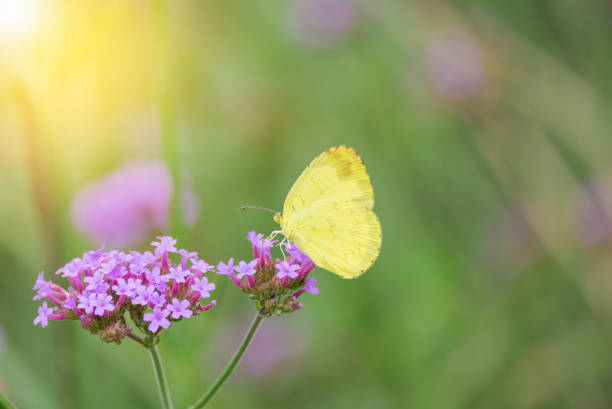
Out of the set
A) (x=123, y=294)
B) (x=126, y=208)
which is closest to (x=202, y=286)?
(x=123, y=294)

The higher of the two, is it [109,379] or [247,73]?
[247,73]

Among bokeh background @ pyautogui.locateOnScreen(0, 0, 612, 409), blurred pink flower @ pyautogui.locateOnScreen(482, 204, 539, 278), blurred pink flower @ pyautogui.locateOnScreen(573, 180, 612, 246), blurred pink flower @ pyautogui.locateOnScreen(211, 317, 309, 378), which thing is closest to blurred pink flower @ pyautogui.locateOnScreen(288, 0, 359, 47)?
bokeh background @ pyautogui.locateOnScreen(0, 0, 612, 409)

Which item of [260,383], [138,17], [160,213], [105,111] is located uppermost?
[138,17]

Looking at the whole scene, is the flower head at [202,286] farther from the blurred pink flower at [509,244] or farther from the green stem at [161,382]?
the blurred pink flower at [509,244]

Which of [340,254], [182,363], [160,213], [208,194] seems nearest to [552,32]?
[208,194]

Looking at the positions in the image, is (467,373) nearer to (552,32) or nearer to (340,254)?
(340,254)

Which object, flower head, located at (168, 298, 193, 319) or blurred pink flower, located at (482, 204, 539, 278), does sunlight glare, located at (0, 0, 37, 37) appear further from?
blurred pink flower, located at (482, 204, 539, 278)
